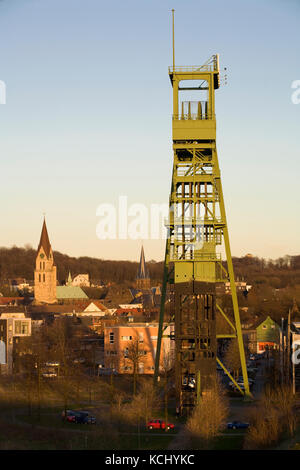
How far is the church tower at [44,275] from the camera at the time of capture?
132 meters

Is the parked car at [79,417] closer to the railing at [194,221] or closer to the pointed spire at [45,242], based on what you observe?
the railing at [194,221]

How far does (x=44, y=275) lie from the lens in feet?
440

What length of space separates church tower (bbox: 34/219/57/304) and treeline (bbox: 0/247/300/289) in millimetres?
30764

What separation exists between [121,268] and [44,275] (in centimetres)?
5790

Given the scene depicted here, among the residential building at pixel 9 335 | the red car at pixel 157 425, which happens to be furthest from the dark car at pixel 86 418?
the residential building at pixel 9 335

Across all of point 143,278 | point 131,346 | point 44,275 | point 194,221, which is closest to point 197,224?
point 194,221

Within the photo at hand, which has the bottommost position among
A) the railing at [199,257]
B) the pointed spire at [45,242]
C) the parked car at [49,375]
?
the parked car at [49,375]

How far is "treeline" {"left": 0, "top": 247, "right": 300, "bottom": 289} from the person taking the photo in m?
141

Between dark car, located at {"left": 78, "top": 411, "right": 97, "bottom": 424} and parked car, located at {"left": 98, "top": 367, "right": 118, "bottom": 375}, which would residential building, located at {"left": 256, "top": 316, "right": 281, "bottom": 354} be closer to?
parked car, located at {"left": 98, "top": 367, "right": 118, "bottom": 375}

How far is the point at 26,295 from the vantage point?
14812 cm

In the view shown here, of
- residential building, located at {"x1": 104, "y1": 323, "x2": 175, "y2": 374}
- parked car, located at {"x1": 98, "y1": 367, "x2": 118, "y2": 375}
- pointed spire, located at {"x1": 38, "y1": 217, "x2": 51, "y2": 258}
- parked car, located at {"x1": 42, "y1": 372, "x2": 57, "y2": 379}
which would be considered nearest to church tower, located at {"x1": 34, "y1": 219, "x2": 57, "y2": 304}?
pointed spire, located at {"x1": 38, "y1": 217, "x2": 51, "y2": 258}

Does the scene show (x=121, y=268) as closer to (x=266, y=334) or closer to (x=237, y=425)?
(x=266, y=334)

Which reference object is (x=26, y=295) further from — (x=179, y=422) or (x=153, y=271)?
(x=179, y=422)

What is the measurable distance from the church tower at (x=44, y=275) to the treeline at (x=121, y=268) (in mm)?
30764
